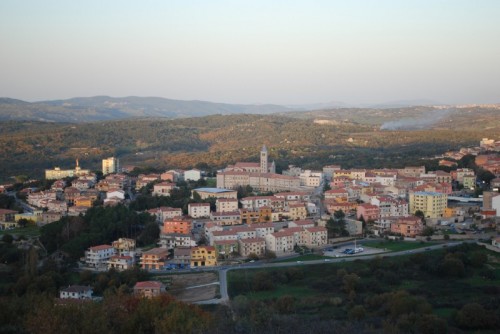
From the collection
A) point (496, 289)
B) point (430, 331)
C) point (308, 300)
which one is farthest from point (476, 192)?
point (430, 331)

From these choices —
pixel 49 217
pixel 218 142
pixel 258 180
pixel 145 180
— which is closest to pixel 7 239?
pixel 49 217

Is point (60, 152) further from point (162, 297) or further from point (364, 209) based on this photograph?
point (162, 297)

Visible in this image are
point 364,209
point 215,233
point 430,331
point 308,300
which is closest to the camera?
point 430,331

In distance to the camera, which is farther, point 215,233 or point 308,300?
point 215,233

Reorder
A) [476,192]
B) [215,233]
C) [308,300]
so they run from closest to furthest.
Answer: [308,300]
[215,233]
[476,192]

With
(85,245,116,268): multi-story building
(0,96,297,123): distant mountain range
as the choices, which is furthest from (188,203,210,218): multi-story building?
(0,96,297,123): distant mountain range

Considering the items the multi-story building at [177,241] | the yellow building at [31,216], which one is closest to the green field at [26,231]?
the yellow building at [31,216]

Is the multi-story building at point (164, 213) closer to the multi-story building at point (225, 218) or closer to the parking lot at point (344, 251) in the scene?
the multi-story building at point (225, 218)

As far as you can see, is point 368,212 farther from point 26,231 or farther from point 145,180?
point 26,231
